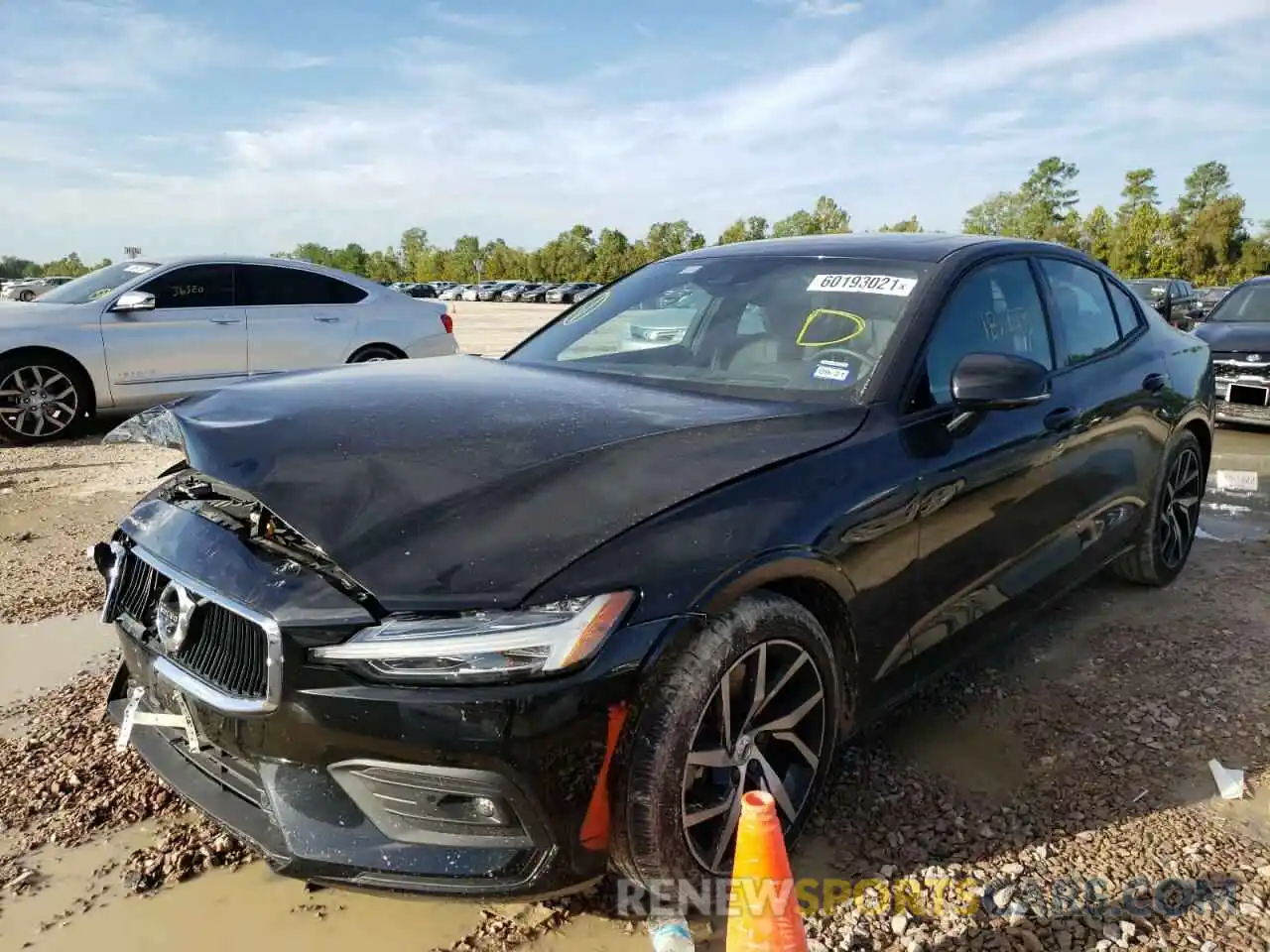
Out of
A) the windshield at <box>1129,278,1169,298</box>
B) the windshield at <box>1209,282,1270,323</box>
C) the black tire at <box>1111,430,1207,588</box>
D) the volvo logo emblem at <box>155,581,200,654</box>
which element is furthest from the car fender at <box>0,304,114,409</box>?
the windshield at <box>1129,278,1169,298</box>

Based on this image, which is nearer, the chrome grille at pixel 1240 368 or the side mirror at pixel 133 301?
the side mirror at pixel 133 301

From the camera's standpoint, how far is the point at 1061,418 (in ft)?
11.1

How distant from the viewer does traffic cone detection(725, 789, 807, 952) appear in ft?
6.21

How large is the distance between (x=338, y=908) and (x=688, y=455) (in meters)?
1.38

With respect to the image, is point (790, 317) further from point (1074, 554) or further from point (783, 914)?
point (783, 914)

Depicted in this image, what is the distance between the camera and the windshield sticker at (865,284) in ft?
10.0

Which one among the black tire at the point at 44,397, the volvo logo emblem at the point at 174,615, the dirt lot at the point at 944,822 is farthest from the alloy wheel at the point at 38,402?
the volvo logo emblem at the point at 174,615

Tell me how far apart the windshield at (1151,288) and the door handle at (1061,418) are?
685 inches

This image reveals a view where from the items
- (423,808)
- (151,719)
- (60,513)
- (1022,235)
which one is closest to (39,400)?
(60,513)

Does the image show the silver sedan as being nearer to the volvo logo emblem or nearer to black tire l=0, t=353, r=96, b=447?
black tire l=0, t=353, r=96, b=447

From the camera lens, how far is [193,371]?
8.05 m

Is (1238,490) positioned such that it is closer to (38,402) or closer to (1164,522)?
(1164,522)

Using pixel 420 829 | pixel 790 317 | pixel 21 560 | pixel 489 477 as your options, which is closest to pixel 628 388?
pixel 790 317

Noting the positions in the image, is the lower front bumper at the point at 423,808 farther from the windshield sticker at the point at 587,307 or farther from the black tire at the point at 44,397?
the black tire at the point at 44,397
